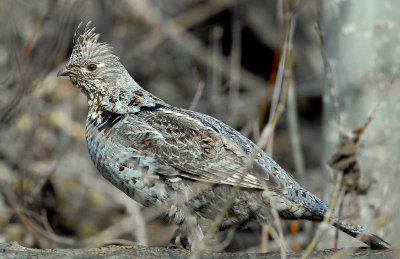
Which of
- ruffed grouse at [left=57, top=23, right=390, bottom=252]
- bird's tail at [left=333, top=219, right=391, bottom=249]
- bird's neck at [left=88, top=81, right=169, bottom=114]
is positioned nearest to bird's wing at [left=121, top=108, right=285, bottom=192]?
ruffed grouse at [left=57, top=23, right=390, bottom=252]

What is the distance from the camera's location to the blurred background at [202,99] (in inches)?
271

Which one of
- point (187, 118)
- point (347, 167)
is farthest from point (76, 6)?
point (347, 167)

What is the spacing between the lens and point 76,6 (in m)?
7.19

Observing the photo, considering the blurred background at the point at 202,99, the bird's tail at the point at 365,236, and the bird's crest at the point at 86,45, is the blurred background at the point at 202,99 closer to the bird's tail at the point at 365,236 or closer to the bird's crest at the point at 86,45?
the bird's tail at the point at 365,236

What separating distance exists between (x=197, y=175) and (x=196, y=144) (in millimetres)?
311

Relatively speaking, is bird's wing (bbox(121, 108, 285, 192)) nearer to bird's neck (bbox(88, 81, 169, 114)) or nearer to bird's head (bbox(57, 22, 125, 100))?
bird's neck (bbox(88, 81, 169, 114))

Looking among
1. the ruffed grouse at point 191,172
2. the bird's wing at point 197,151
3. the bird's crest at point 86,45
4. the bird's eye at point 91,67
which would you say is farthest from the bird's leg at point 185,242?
the bird's crest at point 86,45

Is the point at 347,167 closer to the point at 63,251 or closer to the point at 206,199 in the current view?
the point at 206,199

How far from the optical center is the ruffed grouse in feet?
17.8

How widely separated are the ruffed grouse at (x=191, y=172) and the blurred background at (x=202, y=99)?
18.2 inches

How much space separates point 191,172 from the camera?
5535mm

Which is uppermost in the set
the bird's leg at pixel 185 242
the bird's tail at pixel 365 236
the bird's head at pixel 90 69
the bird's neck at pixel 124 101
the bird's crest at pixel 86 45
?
the bird's crest at pixel 86 45

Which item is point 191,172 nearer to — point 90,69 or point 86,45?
point 90,69

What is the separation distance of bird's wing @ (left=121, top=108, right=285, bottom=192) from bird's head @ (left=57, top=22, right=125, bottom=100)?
2.36 ft
